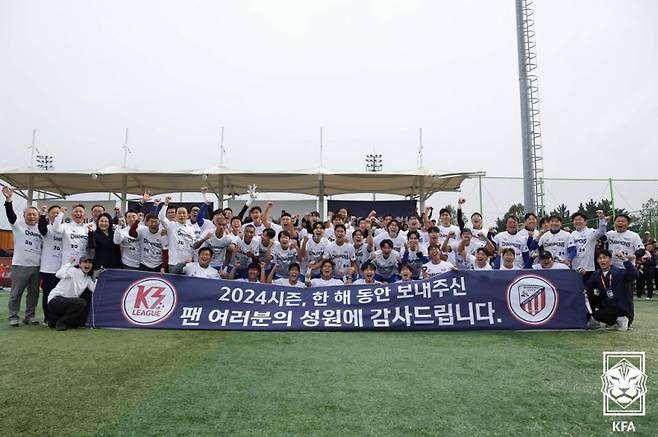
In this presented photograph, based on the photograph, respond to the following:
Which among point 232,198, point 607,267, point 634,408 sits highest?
point 232,198

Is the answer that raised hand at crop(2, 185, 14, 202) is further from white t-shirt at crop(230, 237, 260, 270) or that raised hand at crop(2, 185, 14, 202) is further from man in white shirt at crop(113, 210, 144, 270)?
white t-shirt at crop(230, 237, 260, 270)

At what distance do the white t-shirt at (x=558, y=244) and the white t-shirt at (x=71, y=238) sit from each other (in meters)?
7.41

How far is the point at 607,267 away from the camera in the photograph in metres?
6.36

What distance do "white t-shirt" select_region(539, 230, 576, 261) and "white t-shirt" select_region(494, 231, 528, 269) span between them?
12.8 inches

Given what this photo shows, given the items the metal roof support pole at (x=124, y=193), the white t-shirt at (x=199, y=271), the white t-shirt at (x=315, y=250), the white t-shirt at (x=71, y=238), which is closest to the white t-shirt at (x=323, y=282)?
the white t-shirt at (x=315, y=250)

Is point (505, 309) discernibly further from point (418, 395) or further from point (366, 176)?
point (366, 176)

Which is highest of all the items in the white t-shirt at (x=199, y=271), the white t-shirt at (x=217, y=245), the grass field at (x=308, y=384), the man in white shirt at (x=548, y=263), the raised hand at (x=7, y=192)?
the raised hand at (x=7, y=192)

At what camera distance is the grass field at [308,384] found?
271cm

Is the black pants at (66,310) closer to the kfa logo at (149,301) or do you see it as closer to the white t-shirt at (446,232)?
the kfa logo at (149,301)

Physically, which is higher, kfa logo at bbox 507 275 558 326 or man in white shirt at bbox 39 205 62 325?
man in white shirt at bbox 39 205 62 325

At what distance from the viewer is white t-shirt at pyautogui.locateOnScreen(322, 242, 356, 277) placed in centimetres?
746

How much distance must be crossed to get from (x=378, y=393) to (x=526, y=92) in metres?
21.6

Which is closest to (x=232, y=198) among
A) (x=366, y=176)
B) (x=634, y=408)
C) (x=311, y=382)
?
(x=366, y=176)

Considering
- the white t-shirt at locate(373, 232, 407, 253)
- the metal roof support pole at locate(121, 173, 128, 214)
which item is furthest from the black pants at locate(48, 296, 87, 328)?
the metal roof support pole at locate(121, 173, 128, 214)
